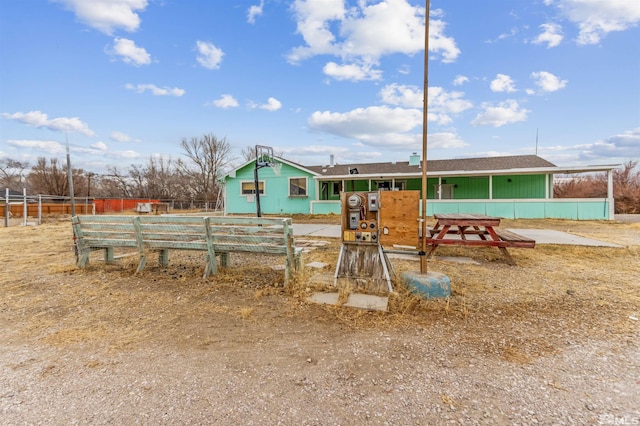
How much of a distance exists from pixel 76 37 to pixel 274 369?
34.0 feet

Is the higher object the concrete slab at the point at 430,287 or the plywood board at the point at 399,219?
the plywood board at the point at 399,219

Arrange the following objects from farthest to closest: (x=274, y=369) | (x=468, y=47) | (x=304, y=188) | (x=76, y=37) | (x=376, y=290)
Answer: (x=304, y=188) → (x=468, y=47) → (x=76, y=37) → (x=376, y=290) → (x=274, y=369)

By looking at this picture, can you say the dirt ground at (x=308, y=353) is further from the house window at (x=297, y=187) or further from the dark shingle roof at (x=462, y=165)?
the house window at (x=297, y=187)

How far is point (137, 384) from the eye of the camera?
188 cm

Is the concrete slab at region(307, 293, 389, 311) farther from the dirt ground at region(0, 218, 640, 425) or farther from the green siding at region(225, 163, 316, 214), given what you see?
the green siding at region(225, 163, 316, 214)

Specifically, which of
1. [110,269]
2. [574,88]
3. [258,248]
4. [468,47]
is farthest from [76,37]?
[574,88]

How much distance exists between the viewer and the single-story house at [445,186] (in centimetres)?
1284

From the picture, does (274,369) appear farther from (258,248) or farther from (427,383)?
(258,248)

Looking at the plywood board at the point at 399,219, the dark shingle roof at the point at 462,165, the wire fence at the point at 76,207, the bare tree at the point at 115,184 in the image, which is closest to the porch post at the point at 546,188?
the dark shingle roof at the point at 462,165

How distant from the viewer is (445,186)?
16109 millimetres

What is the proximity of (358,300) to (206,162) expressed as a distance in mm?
37540

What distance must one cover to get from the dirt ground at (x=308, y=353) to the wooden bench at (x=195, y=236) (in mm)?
434

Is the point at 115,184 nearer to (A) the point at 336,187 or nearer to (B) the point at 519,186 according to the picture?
(A) the point at 336,187

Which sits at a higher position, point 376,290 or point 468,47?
point 468,47
